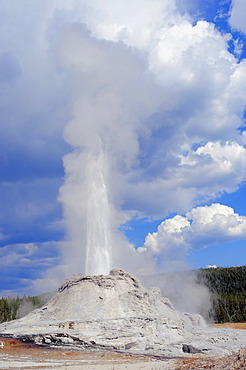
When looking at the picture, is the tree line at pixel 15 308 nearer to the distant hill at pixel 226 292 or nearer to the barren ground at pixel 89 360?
the distant hill at pixel 226 292

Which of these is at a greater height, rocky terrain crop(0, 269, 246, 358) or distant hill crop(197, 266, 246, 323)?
distant hill crop(197, 266, 246, 323)

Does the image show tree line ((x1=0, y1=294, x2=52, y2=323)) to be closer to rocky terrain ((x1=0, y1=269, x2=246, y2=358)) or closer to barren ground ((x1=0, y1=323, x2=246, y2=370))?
rocky terrain ((x1=0, y1=269, x2=246, y2=358))

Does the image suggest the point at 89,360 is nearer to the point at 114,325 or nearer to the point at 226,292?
the point at 114,325

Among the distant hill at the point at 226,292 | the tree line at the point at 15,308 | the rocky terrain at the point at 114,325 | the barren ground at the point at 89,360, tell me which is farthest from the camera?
the tree line at the point at 15,308

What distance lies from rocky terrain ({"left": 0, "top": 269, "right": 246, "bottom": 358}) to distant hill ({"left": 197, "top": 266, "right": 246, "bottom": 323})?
1654 inches

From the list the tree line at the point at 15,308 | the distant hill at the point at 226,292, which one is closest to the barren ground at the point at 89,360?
the tree line at the point at 15,308

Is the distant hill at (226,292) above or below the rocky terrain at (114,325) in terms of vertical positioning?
above

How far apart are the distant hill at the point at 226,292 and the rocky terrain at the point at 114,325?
138 ft

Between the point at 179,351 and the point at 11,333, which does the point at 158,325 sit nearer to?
the point at 179,351

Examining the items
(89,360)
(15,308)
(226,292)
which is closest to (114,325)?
(89,360)

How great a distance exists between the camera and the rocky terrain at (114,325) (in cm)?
2828

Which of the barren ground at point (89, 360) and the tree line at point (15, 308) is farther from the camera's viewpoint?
the tree line at point (15, 308)

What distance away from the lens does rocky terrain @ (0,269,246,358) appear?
28281mm

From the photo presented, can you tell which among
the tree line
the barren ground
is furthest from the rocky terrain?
the tree line
